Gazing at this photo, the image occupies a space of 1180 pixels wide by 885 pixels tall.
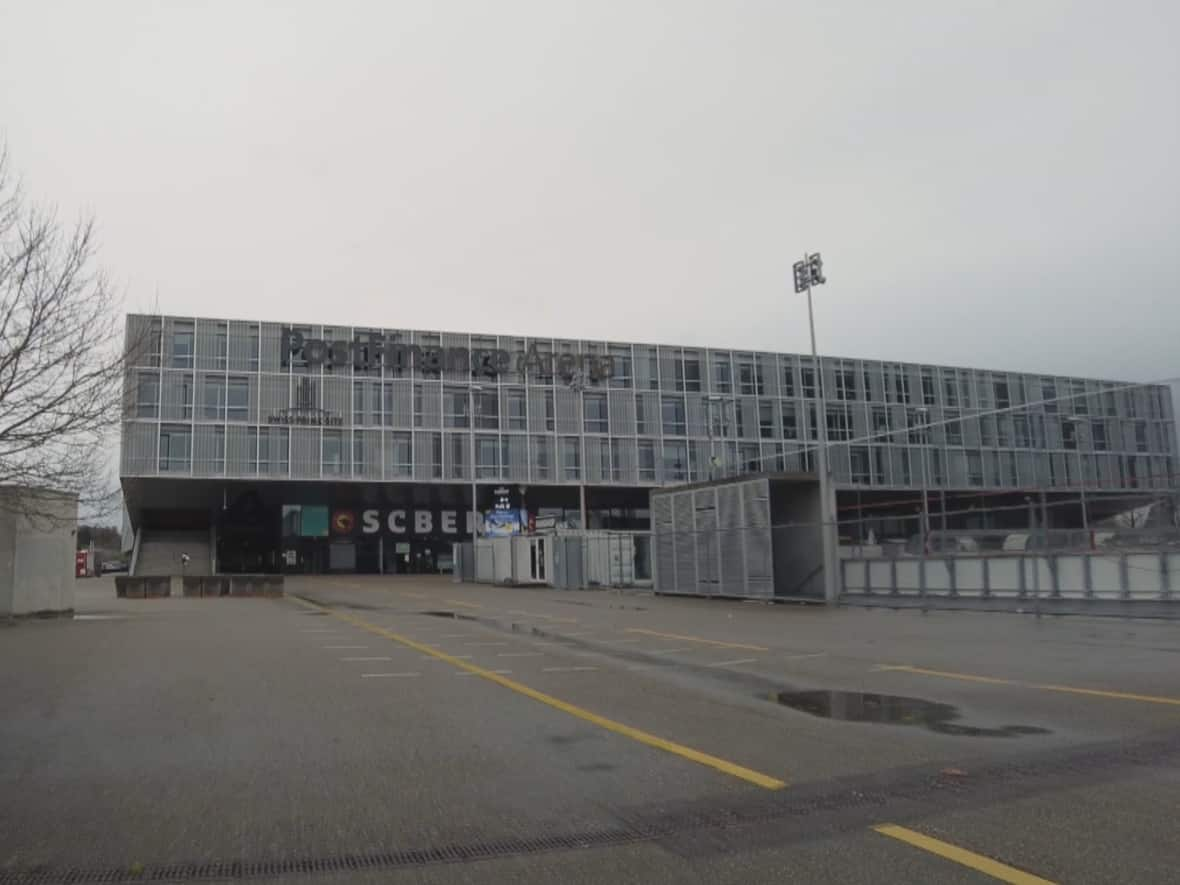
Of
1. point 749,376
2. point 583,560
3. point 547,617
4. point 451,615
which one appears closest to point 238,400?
point 583,560

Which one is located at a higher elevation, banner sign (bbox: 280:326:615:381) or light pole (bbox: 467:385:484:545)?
banner sign (bbox: 280:326:615:381)

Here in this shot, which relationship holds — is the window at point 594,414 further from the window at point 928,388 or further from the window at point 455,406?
the window at point 928,388

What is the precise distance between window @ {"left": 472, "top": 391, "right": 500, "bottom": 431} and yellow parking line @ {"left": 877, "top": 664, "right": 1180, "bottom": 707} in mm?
59442

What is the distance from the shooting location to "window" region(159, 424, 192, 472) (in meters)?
63.2

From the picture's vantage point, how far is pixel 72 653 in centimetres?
1477

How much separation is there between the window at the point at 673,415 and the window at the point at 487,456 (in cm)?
1276

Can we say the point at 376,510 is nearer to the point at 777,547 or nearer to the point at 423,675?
the point at 777,547

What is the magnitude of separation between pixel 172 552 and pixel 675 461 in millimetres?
40543

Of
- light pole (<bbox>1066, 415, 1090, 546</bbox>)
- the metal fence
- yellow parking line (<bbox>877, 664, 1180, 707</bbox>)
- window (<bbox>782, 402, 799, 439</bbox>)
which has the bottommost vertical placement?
yellow parking line (<bbox>877, 664, 1180, 707</bbox>)

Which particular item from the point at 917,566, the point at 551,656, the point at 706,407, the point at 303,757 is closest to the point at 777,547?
the point at 917,566

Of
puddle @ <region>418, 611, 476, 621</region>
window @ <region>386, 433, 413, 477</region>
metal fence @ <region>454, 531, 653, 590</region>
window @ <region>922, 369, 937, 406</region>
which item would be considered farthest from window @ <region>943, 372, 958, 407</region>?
puddle @ <region>418, 611, 476, 621</region>

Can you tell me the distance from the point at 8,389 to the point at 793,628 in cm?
1372

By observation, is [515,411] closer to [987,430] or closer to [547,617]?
[547,617]

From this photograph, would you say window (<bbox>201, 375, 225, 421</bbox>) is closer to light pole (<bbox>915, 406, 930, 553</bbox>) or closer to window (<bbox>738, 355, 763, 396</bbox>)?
window (<bbox>738, 355, 763, 396</bbox>)
